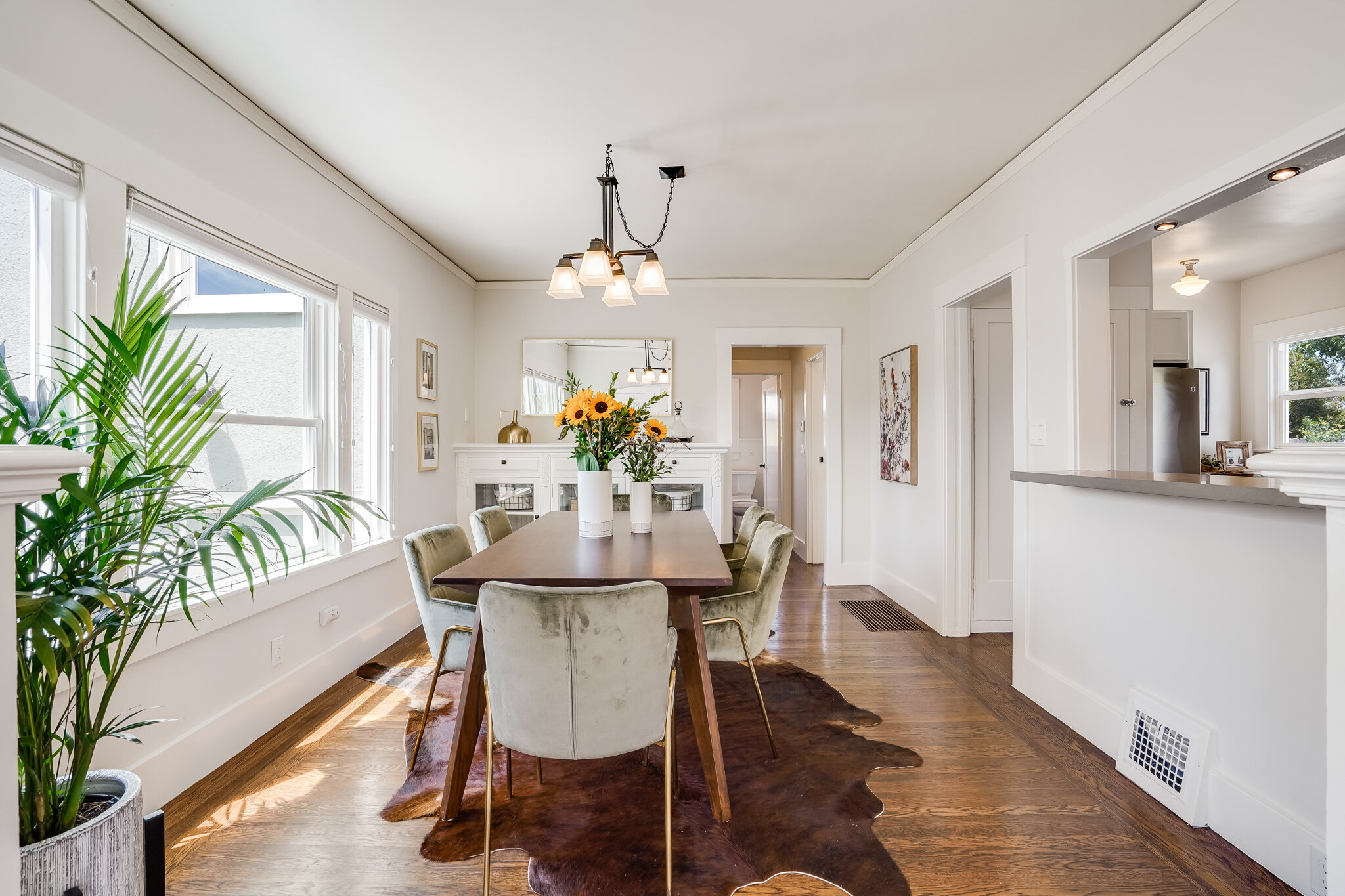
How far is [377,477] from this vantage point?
139 inches

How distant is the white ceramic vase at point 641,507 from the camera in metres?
2.60

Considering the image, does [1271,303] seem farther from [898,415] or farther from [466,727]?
[466,727]

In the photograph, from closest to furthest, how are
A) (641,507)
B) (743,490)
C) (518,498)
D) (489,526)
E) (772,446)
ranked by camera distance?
1. (641,507)
2. (489,526)
3. (518,498)
4. (772,446)
5. (743,490)

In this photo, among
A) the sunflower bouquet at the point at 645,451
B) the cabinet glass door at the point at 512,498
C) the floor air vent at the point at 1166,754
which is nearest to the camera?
the floor air vent at the point at 1166,754

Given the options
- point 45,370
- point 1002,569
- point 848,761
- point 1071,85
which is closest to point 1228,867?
point 848,761

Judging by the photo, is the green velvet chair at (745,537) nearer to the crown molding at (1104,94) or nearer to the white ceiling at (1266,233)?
the crown molding at (1104,94)

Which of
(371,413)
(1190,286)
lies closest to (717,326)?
(371,413)

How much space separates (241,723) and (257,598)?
0.46m

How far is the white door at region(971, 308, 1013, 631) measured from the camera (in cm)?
371

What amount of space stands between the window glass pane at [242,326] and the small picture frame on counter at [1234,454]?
6058 mm

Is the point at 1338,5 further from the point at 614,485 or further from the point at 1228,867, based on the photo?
the point at 614,485

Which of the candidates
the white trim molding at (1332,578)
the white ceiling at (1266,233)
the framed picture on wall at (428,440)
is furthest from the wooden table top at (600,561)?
the white ceiling at (1266,233)

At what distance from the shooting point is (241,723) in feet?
7.60

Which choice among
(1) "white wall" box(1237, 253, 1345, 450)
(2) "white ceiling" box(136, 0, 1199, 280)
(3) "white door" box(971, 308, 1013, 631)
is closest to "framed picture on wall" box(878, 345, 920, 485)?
(3) "white door" box(971, 308, 1013, 631)
